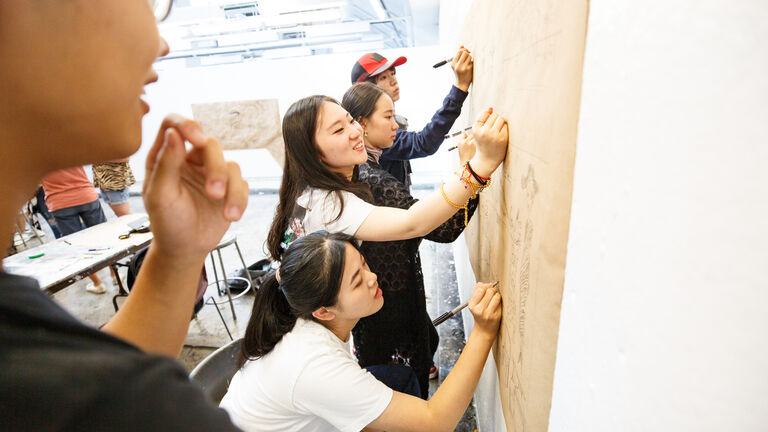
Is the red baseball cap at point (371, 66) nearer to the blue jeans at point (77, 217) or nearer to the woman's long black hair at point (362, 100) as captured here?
the woman's long black hair at point (362, 100)

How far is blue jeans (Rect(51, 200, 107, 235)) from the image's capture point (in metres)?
2.84

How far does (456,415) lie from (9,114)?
3.05 ft

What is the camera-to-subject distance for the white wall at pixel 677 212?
22cm

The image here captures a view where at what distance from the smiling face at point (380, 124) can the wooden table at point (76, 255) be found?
175 centimetres

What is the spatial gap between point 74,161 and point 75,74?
0.08 m

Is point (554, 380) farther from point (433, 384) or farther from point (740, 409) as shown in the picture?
point (433, 384)

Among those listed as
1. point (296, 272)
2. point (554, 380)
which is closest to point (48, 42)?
point (554, 380)

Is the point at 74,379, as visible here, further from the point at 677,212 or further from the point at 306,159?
the point at 306,159

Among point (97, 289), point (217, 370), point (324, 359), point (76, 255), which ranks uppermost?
point (324, 359)

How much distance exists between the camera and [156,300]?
1.79ft

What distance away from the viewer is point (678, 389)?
0.89ft

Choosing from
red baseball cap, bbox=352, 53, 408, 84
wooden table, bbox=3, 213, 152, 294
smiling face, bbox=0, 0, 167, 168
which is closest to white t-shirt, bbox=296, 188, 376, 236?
smiling face, bbox=0, 0, 167, 168

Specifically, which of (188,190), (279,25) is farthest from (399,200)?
(279,25)

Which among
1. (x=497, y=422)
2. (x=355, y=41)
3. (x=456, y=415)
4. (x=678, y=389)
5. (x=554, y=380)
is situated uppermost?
(x=355, y=41)
